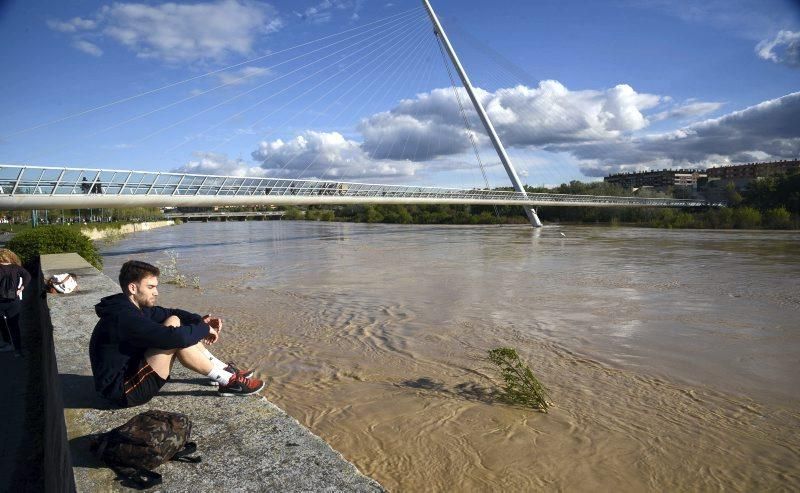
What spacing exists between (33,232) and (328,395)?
31.5 ft

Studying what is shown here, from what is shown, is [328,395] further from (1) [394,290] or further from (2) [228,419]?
(1) [394,290]

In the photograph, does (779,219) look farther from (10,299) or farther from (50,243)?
(10,299)

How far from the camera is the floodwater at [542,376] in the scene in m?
3.17

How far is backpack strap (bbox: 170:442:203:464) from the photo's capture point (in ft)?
6.80

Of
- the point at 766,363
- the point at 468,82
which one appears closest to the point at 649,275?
the point at 766,363

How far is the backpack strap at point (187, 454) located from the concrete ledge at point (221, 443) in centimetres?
2

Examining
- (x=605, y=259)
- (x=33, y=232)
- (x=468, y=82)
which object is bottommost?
(x=605, y=259)

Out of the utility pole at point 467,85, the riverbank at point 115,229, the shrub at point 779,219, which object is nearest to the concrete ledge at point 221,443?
the riverbank at point 115,229

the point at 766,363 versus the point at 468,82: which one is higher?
the point at 468,82

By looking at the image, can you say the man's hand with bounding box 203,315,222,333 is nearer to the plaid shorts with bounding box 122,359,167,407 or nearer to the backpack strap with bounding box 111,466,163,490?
the plaid shorts with bounding box 122,359,167,407

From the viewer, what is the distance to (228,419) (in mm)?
2506

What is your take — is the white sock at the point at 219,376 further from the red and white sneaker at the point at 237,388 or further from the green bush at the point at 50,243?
the green bush at the point at 50,243

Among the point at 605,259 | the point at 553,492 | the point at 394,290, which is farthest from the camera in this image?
the point at 605,259

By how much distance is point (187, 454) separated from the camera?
2113 millimetres
